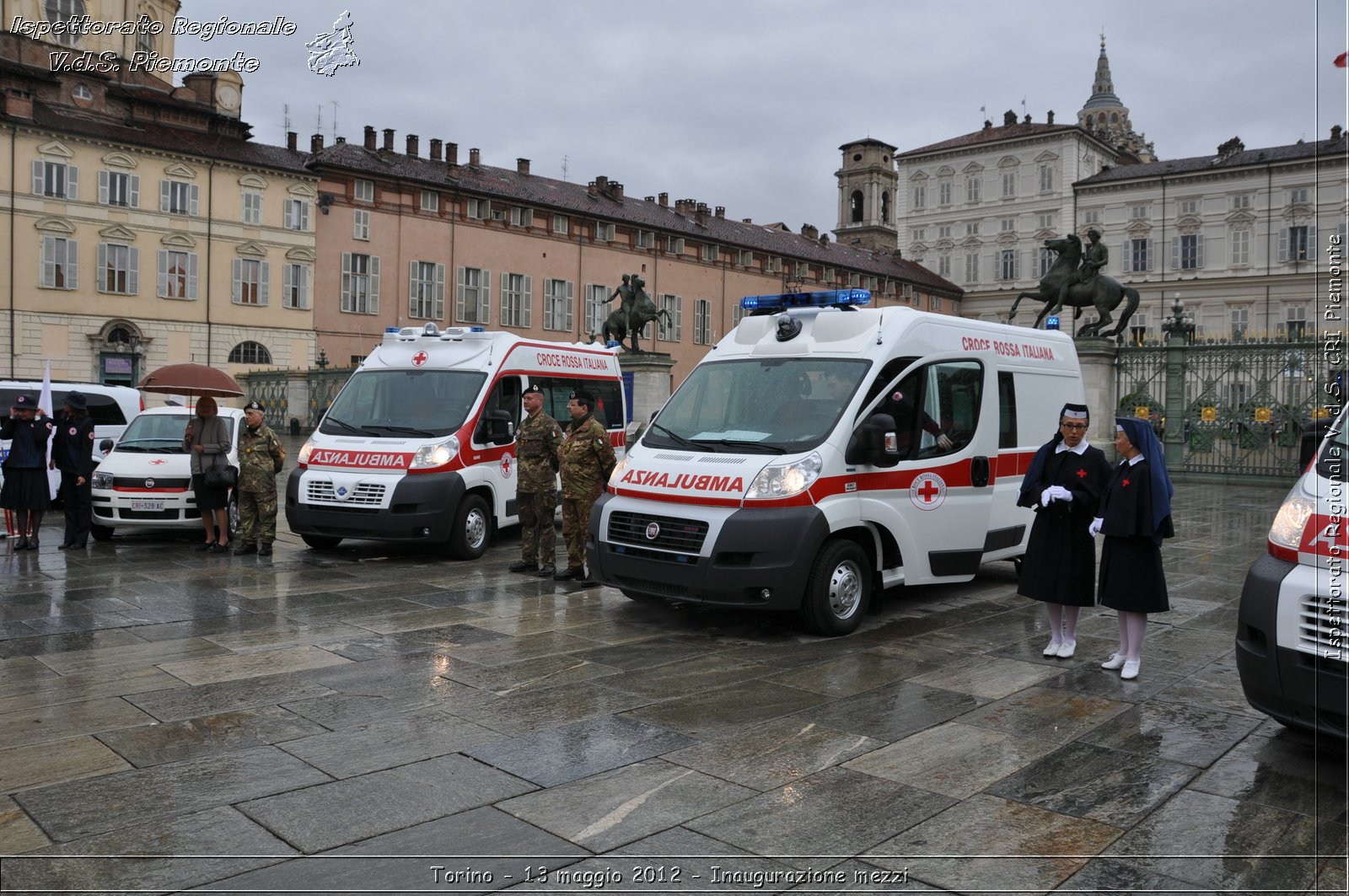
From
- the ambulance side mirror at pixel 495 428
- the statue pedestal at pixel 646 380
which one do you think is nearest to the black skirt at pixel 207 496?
the ambulance side mirror at pixel 495 428

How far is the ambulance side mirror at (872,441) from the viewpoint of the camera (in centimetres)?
762

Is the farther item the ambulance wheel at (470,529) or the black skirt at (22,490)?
the black skirt at (22,490)

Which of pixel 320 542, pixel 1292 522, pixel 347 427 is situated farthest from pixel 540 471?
pixel 1292 522

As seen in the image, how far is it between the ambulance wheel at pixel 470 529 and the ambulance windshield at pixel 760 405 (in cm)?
335

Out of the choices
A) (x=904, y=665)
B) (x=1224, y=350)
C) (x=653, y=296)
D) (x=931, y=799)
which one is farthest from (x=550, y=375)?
(x=653, y=296)

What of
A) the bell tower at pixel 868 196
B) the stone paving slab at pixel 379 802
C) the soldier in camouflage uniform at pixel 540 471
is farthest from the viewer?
the bell tower at pixel 868 196

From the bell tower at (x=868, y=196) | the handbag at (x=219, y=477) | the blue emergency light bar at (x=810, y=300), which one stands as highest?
the bell tower at (x=868, y=196)

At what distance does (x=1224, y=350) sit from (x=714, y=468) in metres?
19.0

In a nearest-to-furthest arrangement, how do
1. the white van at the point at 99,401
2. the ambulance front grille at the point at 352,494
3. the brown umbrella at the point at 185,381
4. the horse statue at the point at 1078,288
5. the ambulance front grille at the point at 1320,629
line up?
the ambulance front grille at the point at 1320,629, the ambulance front grille at the point at 352,494, the brown umbrella at the point at 185,381, the white van at the point at 99,401, the horse statue at the point at 1078,288

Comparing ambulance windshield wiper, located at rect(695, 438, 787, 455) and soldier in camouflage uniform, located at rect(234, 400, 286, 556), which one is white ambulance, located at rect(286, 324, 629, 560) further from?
ambulance windshield wiper, located at rect(695, 438, 787, 455)

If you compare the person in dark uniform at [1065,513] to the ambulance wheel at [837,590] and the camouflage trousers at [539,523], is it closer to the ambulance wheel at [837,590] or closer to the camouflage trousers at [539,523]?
the ambulance wheel at [837,590]

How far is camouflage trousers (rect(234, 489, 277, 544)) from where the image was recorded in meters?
11.5

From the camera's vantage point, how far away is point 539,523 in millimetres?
10367

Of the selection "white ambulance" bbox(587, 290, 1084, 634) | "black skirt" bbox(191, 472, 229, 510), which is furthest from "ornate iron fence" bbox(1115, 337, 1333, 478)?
"black skirt" bbox(191, 472, 229, 510)
